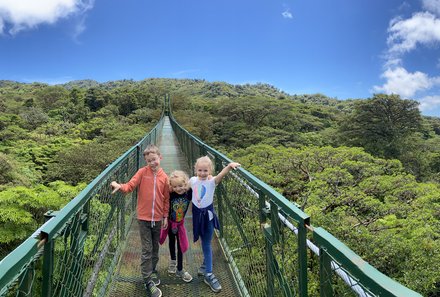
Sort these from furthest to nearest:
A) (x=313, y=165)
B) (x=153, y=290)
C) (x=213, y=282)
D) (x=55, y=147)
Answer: (x=55, y=147) → (x=313, y=165) → (x=213, y=282) → (x=153, y=290)

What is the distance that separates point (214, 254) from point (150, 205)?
4.09ft

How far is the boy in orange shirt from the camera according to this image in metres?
3.14

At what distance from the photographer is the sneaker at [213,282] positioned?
10.5ft

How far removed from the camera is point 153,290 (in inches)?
120

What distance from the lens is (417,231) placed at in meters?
7.27

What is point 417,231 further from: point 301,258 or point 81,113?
point 81,113

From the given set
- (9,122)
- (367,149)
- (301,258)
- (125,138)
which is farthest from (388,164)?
(9,122)

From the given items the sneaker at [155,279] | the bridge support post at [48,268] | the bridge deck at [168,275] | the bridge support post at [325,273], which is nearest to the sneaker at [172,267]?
the bridge deck at [168,275]

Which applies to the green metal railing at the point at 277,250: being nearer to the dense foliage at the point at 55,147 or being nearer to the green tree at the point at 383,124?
the dense foliage at the point at 55,147

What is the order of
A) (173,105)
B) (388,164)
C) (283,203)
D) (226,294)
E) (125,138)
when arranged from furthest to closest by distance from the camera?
(173,105) < (125,138) < (388,164) < (226,294) < (283,203)

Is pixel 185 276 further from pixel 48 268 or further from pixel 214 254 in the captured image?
pixel 48 268

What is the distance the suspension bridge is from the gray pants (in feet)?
0.71

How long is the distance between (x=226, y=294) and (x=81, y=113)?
128 ft

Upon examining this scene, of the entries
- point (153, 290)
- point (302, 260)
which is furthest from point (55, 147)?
point (302, 260)
